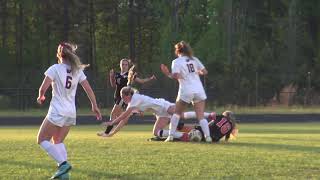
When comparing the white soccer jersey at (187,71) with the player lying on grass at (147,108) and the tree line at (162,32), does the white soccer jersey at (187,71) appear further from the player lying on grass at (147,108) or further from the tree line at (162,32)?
the tree line at (162,32)

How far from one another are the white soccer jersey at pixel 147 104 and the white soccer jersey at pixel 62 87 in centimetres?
Answer: 551

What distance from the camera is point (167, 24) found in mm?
62156

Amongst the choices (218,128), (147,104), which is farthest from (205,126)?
(147,104)

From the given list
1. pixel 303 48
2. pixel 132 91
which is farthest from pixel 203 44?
pixel 132 91

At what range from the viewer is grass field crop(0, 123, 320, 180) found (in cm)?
888

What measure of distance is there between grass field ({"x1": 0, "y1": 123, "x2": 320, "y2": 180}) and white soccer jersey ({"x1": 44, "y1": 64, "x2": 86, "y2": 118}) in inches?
33.3

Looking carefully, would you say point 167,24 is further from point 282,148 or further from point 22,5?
point 282,148

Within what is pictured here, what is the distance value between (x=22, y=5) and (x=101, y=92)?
66.6 ft

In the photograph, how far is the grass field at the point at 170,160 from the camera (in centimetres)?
888

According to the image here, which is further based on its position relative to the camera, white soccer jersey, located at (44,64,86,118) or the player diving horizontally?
the player diving horizontally

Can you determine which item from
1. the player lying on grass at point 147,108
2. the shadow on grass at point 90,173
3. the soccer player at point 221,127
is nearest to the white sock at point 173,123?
the player lying on grass at point 147,108

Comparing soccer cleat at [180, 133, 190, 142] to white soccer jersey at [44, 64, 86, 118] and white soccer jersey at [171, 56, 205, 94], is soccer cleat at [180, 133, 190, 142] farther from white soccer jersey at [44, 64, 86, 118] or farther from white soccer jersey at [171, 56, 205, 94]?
white soccer jersey at [44, 64, 86, 118]

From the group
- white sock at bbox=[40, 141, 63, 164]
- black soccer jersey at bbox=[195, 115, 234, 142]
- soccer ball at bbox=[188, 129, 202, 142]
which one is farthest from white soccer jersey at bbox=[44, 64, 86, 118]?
black soccer jersey at bbox=[195, 115, 234, 142]

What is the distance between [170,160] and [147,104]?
4418mm
